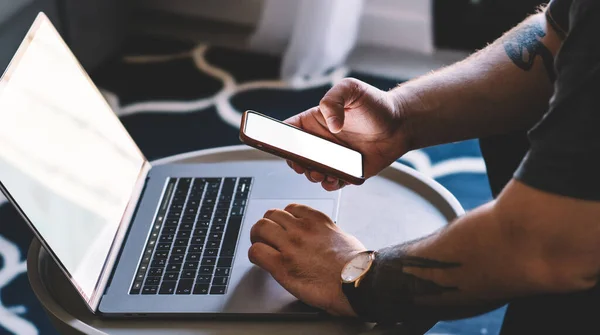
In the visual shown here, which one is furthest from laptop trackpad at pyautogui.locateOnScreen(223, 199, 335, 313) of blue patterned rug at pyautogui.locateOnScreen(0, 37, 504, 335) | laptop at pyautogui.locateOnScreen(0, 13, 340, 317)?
blue patterned rug at pyautogui.locateOnScreen(0, 37, 504, 335)

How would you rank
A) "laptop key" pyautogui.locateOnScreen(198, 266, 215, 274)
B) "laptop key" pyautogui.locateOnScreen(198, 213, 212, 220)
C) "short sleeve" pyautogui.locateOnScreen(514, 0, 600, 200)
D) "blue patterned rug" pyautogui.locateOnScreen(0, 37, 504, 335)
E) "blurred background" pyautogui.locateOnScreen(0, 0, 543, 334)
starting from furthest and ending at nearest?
"blurred background" pyautogui.locateOnScreen(0, 0, 543, 334), "blue patterned rug" pyautogui.locateOnScreen(0, 37, 504, 335), "laptop key" pyautogui.locateOnScreen(198, 213, 212, 220), "laptop key" pyautogui.locateOnScreen(198, 266, 215, 274), "short sleeve" pyautogui.locateOnScreen(514, 0, 600, 200)

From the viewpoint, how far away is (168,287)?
831 millimetres

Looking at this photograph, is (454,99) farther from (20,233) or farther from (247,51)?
(247,51)

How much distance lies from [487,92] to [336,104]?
0.71 feet

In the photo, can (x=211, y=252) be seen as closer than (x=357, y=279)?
No

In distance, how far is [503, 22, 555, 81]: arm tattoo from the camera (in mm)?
978

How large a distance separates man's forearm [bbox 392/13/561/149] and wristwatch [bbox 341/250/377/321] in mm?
296

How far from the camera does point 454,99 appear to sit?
1.03m

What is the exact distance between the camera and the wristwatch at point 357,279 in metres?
0.77

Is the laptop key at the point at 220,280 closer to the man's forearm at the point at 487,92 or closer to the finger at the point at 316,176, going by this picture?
the finger at the point at 316,176

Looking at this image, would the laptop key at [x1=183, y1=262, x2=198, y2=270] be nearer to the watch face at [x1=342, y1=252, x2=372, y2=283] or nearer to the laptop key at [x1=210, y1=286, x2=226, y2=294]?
the laptop key at [x1=210, y1=286, x2=226, y2=294]

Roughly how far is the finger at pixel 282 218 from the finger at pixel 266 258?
4cm

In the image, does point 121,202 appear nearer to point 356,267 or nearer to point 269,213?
point 269,213

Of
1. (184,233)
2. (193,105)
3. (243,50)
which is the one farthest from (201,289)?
(243,50)
